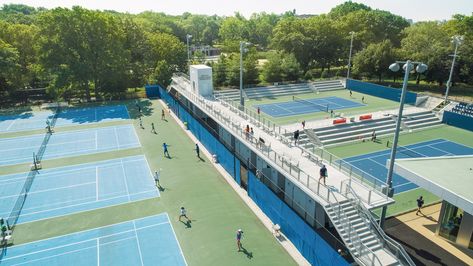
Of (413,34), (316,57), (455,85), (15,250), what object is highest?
(413,34)

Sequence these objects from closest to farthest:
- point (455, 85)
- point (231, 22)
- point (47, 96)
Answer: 1. point (47, 96)
2. point (455, 85)
3. point (231, 22)

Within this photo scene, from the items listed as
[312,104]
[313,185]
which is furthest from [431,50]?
[313,185]

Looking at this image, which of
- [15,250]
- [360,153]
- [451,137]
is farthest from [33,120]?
[451,137]

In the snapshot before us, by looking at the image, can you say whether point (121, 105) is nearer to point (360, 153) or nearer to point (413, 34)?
point (360, 153)

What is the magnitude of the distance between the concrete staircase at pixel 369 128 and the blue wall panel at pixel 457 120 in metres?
0.94

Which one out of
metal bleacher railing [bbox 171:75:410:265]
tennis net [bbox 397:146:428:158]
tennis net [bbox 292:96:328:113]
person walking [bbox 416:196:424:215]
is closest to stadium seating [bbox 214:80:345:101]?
tennis net [bbox 292:96:328:113]

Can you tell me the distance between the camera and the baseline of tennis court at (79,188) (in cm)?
2300

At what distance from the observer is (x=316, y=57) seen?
67.3 m

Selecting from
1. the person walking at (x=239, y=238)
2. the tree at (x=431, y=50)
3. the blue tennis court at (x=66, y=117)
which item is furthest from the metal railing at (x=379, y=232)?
the tree at (x=431, y=50)

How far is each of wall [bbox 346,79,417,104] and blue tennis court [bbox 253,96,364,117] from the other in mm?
6130

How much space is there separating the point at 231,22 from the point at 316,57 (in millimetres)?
69809

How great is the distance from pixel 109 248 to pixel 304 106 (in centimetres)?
3550

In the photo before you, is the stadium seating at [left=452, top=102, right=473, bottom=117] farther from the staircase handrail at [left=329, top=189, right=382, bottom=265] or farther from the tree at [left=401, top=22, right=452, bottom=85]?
the staircase handrail at [left=329, top=189, right=382, bottom=265]

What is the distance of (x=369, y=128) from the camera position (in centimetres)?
3709
